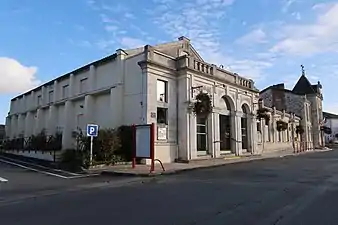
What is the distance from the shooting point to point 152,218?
6324mm

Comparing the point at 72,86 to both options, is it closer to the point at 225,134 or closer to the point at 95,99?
the point at 95,99

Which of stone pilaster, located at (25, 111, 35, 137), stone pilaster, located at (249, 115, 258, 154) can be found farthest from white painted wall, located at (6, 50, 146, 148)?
stone pilaster, located at (249, 115, 258, 154)

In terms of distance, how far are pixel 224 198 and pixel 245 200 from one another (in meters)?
0.60

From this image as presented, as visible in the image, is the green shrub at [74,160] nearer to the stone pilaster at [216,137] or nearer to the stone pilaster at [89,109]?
the stone pilaster at [89,109]

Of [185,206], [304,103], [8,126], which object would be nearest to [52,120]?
[8,126]

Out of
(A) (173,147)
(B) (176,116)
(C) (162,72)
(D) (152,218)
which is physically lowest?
(D) (152,218)

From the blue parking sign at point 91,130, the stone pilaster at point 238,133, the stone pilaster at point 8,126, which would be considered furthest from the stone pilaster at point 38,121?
the stone pilaster at point 238,133

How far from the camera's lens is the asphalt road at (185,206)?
6191mm

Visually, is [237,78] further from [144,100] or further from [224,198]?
[224,198]

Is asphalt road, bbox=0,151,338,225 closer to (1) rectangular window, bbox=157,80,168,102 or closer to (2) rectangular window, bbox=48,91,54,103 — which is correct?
(1) rectangular window, bbox=157,80,168,102

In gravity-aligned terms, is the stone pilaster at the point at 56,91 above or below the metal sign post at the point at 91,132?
above

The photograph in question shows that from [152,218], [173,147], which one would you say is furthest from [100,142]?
[152,218]

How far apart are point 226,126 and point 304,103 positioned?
31554 mm

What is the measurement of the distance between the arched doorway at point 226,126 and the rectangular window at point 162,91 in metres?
6.33
